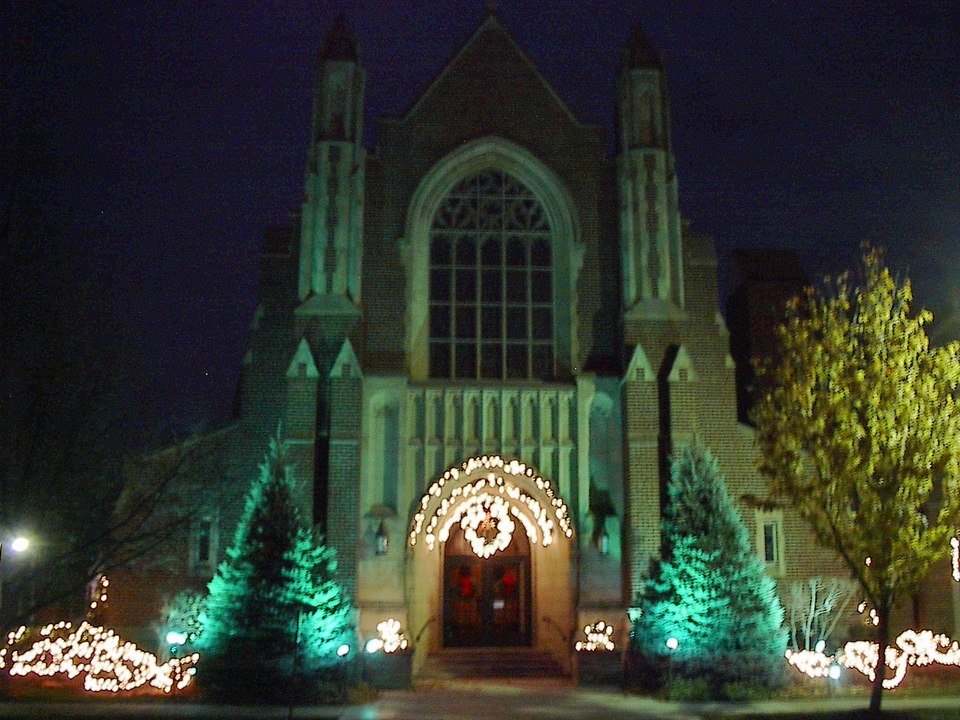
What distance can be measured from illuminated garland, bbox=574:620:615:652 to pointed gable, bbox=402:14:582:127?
12.1 m

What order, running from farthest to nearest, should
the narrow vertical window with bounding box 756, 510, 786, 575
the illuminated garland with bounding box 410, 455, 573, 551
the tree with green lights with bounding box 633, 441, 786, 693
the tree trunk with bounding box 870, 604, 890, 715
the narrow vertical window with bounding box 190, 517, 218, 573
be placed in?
the narrow vertical window with bounding box 756, 510, 786, 575 → the narrow vertical window with bounding box 190, 517, 218, 573 → the illuminated garland with bounding box 410, 455, 573, 551 → the tree with green lights with bounding box 633, 441, 786, 693 → the tree trunk with bounding box 870, 604, 890, 715

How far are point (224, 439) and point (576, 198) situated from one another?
10.2m

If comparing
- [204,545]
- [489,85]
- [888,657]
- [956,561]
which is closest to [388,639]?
[204,545]

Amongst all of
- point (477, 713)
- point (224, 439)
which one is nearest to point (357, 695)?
point (477, 713)

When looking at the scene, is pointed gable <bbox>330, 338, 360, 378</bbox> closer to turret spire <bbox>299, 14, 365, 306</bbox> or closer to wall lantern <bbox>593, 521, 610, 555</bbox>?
turret spire <bbox>299, 14, 365, 306</bbox>

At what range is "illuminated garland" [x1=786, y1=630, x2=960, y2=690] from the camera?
2191cm

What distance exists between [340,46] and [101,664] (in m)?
15.2

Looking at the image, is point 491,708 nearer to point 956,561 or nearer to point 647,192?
point 956,561

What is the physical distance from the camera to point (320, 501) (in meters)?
23.7

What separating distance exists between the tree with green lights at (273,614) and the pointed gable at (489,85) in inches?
407

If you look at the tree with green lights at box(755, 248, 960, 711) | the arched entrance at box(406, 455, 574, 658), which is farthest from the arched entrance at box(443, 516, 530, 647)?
the tree with green lights at box(755, 248, 960, 711)

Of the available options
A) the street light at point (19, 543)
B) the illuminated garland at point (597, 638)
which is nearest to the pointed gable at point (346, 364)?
the illuminated garland at point (597, 638)

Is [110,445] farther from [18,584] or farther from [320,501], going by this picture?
[18,584]

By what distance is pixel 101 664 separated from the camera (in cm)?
2105
